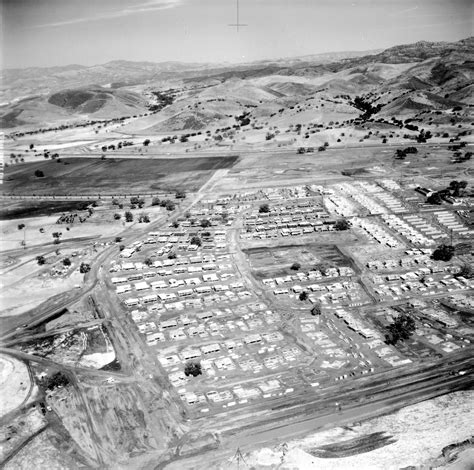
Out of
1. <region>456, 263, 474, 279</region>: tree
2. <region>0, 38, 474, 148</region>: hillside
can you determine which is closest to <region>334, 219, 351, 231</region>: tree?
<region>456, 263, 474, 279</region>: tree

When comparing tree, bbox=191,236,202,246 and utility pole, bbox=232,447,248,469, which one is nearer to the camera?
utility pole, bbox=232,447,248,469

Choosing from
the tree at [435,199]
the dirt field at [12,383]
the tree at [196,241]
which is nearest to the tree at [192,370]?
the dirt field at [12,383]

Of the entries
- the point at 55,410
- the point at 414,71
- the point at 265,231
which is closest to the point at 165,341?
the point at 55,410

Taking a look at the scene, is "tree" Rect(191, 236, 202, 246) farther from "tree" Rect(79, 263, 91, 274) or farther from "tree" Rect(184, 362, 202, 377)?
"tree" Rect(184, 362, 202, 377)

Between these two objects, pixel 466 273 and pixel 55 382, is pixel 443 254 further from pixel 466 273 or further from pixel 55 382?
pixel 55 382

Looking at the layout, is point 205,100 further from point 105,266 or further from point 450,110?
point 105,266
